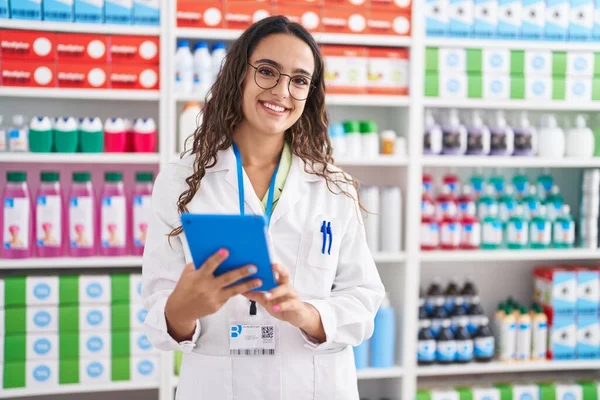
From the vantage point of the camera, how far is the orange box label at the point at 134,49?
302 centimetres

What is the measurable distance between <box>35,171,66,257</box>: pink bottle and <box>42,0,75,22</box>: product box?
2.24ft

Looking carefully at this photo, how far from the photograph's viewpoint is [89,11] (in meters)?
2.99

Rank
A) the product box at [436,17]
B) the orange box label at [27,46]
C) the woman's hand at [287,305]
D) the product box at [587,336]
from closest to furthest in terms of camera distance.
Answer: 1. the woman's hand at [287,305]
2. the orange box label at [27,46]
3. the product box at [436,17]
4. the product box at [587,336]

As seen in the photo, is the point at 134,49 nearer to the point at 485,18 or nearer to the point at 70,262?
the point at 70,262

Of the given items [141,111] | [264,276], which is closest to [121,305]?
[141,111]

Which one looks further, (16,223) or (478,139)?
(478,139)

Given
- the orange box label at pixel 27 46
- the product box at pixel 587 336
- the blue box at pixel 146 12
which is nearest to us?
the orange box label at pixel 27 46

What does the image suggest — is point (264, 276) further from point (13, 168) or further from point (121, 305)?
point (13, 168)

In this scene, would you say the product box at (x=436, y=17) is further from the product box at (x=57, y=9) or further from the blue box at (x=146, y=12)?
the product box at (x=57, y=9)

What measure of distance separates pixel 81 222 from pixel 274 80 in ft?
5.74

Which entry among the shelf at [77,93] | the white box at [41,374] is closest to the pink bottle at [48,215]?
the shelf at [77,93]

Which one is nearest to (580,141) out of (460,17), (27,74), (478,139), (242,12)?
(478,139)

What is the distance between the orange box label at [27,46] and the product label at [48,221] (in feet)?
2.03

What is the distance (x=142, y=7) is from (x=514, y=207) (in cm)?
205
